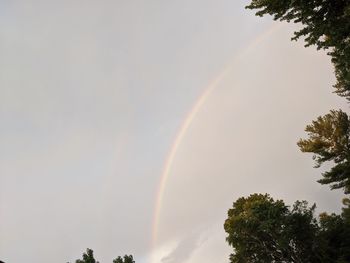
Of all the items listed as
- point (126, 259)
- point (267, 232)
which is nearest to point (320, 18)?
point (126, 259)

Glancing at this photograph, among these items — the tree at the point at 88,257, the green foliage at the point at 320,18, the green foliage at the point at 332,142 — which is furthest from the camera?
the green foliage at the point at 332,142

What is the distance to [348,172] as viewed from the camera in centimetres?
3241

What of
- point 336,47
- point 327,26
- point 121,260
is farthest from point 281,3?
point 121,260

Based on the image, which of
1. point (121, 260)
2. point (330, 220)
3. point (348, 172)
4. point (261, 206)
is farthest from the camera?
point (330, 220)

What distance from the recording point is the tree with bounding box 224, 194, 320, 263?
127 ft

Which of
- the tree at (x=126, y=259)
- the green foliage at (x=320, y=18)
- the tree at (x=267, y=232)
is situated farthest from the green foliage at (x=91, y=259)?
the tree at (x=267, y=232)

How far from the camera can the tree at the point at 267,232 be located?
38.7 meters

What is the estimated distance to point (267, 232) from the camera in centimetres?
3878

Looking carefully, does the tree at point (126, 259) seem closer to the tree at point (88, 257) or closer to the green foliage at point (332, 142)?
the tree at point (88, 257)

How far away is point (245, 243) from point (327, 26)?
28.2m

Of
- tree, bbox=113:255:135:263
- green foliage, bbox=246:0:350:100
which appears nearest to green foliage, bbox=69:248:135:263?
tree, bbox=113:255:135:263

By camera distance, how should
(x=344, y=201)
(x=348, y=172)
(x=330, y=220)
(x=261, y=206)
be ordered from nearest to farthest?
(x=348, y=172) → (x=261, y=206) → (x=330, y=220) → (x=344, y=201)

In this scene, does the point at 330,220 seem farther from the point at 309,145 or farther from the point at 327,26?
the point at 327,26

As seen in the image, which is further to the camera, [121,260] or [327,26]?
[121,260]
